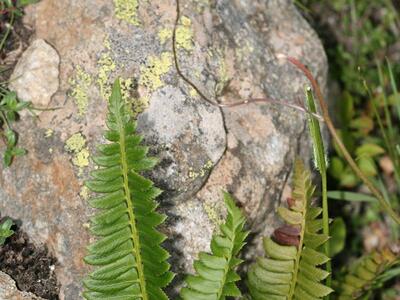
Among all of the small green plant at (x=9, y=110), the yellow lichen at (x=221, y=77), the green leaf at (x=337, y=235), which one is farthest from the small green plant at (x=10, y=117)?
the green leaf at (x=337, y=235)

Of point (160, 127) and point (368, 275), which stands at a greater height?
point (160, 127)

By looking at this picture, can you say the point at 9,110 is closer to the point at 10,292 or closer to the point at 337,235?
the point at 10,292

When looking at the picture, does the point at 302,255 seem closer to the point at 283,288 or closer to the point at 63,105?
the point at 283,288

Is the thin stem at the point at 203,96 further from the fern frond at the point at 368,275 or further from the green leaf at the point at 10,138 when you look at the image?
the fern frond at the point at 368,275

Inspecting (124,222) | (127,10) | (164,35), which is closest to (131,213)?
(124,222)

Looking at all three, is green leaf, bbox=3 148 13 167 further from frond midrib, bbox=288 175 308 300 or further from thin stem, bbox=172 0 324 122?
frond midrib, bbox=288 175 308 300
